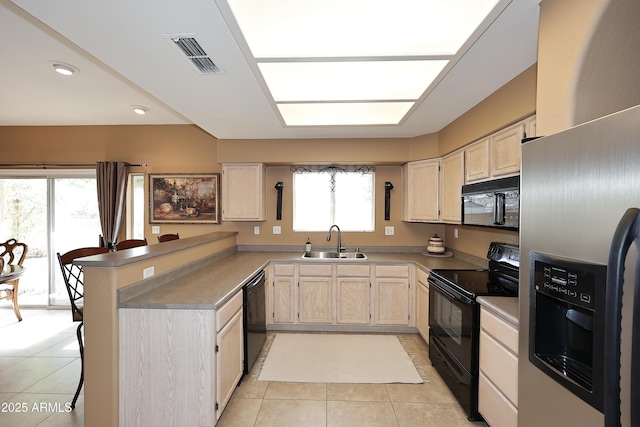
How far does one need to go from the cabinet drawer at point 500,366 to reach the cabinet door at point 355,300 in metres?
1.64

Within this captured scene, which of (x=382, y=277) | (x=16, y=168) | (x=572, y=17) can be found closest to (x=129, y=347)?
(x=382, y=277)

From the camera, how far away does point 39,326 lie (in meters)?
3.77

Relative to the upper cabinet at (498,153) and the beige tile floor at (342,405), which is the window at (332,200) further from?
the beige tile floor at (342,405)

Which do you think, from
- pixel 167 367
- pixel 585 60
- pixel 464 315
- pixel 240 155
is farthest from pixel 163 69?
pixel 464 315

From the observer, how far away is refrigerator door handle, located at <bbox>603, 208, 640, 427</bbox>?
0.66 m

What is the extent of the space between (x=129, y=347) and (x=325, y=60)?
2285 millimetres

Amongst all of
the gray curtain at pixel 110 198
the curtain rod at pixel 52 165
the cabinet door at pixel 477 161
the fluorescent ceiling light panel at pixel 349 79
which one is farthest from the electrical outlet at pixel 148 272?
the cabinet door at pixel 477 161

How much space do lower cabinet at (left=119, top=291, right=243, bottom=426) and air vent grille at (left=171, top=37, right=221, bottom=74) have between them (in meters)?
1.64

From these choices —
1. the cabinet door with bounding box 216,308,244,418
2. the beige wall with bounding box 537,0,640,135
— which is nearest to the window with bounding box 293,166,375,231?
the cabinet door with bounding box 216,308,244,418

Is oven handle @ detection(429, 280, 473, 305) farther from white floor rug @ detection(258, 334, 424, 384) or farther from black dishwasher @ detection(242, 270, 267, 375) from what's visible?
black dishwasher @ detection(242, 270, 267, 375)

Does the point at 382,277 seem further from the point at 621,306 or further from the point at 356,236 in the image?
the point at 621,306

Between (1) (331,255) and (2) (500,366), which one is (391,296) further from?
(2) (500,366)

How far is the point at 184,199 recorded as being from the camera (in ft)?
14.3

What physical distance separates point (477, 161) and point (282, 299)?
104 inches
